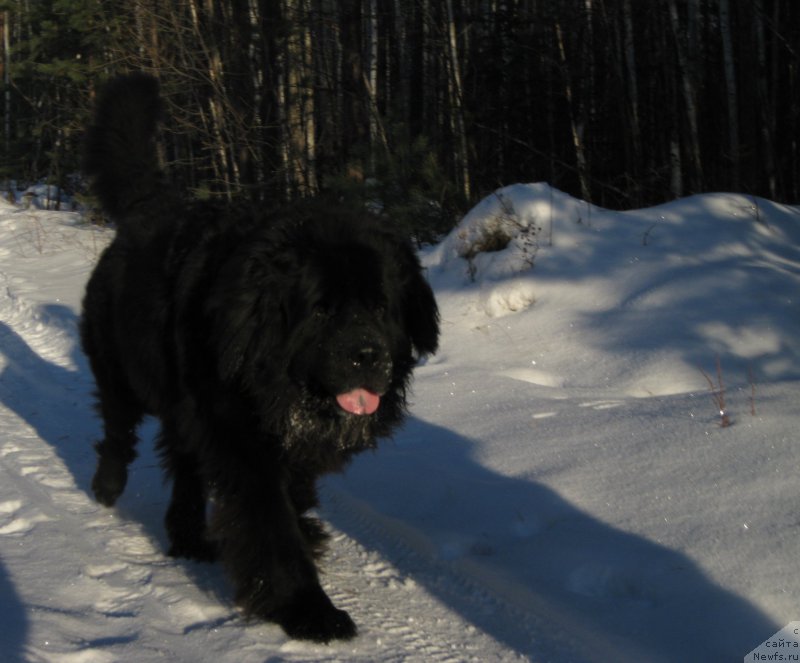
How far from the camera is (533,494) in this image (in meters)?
4.14

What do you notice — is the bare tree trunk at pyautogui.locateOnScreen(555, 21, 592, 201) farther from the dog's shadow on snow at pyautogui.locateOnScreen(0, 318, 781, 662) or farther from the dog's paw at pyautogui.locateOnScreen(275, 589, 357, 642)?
the dog's paw at pyautogui.locateOnScreen(275, 589, 357, 642)

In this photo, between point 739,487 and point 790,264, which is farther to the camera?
point 790,264

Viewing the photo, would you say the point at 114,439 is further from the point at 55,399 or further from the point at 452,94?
the point at 452,94

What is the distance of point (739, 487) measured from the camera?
372 cm

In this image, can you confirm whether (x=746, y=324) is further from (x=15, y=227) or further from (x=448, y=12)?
(x=15, y=227)

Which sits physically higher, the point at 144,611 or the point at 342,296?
the point at 342,296

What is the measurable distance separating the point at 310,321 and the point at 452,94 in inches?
475

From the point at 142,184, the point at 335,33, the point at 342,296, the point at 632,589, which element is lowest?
the point at 632,589

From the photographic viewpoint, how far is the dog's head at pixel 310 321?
3.01 meters

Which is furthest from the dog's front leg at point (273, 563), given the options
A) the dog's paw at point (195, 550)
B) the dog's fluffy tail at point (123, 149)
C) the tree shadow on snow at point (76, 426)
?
the dog's fluffy tail at point (123, 149)

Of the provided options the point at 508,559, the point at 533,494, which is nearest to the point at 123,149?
the point at 533,494

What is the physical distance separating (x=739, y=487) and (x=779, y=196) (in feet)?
39.4

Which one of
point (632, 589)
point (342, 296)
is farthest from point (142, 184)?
point (632, 589)

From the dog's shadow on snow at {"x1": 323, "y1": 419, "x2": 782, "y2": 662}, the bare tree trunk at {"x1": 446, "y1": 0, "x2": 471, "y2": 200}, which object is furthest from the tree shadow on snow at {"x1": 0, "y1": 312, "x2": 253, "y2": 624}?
the bare tree trunk at {"x1": 446, "y1": 0, "x2": 471, "y2": 200}
